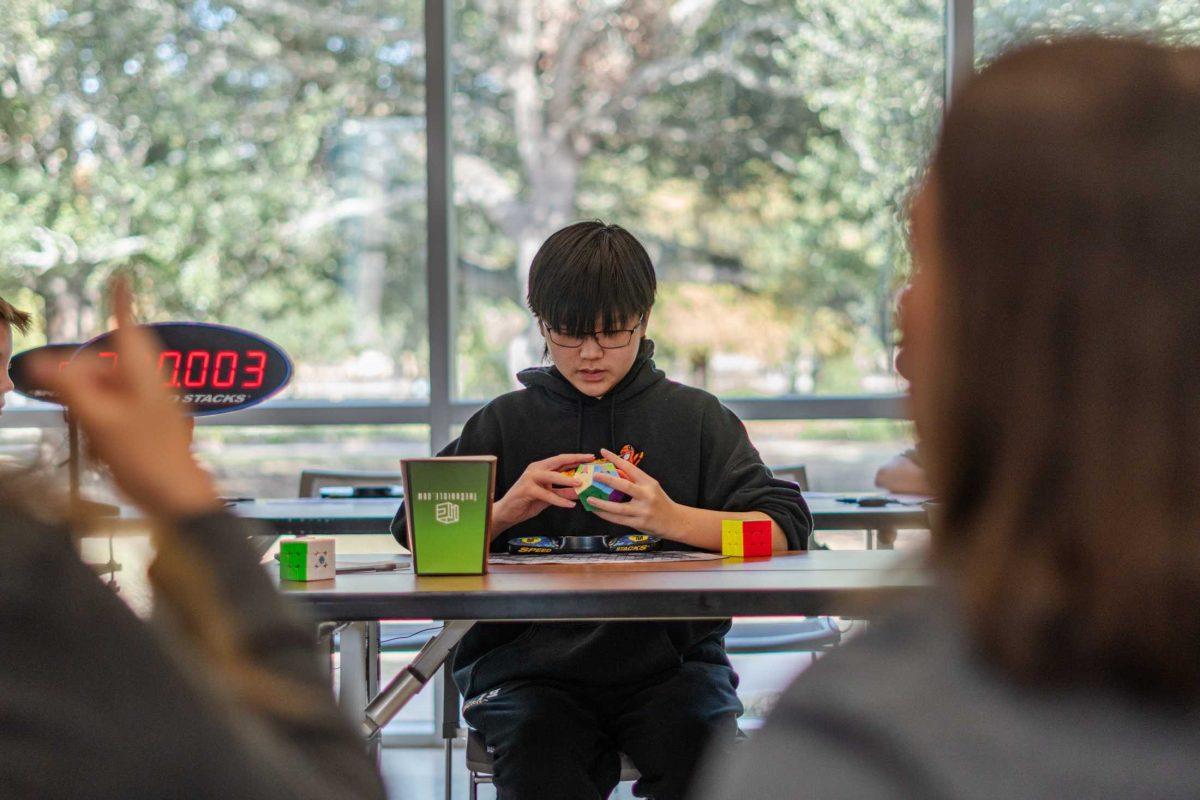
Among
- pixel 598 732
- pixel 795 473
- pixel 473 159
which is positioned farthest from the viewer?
pixel 473 159

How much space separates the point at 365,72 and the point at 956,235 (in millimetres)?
3876

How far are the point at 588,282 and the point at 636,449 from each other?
0.35 meters

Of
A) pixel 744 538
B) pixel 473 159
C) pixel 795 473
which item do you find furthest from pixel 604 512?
pixel 473 159

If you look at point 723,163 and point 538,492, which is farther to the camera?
point 723,163

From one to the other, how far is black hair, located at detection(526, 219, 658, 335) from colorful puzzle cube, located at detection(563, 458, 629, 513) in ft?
1.05

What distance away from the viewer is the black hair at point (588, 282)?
2.36m

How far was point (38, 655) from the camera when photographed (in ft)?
2.04

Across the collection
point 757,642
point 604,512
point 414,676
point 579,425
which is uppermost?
point 579,425

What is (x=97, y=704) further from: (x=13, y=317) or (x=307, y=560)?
(x=13, y=317)

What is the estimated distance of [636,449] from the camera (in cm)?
246

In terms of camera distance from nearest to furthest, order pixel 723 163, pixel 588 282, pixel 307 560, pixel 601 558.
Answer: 1. pixel 307 560
2. pixel 601 558
3. pixel 588 282
4. pixel 723 163

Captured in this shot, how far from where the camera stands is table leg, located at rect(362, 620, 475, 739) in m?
2.19

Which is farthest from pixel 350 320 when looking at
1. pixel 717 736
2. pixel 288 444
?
pixel 717 736

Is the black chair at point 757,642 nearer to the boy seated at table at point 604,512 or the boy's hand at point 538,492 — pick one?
the boy seated at table at point 604,512
